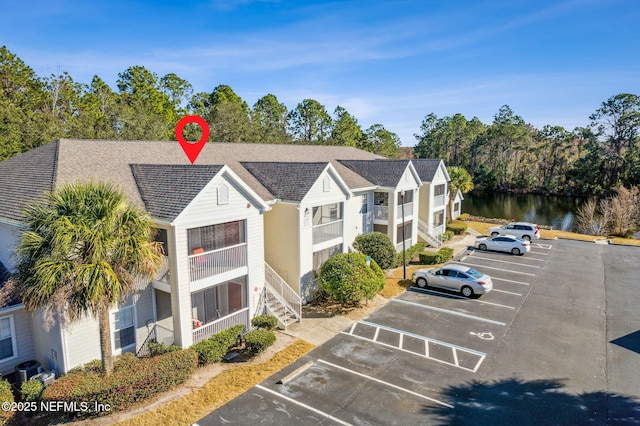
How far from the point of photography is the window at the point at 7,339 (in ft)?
41.4

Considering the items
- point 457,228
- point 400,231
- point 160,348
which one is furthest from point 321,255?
point 457,228

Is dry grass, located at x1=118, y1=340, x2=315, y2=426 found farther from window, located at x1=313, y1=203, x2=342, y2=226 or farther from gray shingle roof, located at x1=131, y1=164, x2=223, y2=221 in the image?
window, located at x1=313, y1=203, x2=342, y2=226

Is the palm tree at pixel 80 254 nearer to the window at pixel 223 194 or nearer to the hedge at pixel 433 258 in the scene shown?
the window at pixel 223 194

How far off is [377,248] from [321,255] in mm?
4052

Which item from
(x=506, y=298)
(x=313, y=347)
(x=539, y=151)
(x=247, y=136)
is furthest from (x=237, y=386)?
(x=539, y=151)

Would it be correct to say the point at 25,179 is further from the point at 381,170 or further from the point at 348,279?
the point at 381,170

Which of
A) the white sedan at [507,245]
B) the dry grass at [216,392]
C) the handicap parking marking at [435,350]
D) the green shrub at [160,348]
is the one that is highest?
the white sedan at [507,245]

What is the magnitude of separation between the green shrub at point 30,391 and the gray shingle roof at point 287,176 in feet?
Result: 38.4

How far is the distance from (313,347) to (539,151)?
7839 cm

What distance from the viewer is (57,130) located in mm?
30438

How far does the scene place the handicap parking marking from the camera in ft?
45.3

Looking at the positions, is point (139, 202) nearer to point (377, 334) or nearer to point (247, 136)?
point (377, 334)

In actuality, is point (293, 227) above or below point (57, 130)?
below

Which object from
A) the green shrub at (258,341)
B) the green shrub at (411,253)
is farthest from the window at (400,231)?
the green shrub at (258,341)
